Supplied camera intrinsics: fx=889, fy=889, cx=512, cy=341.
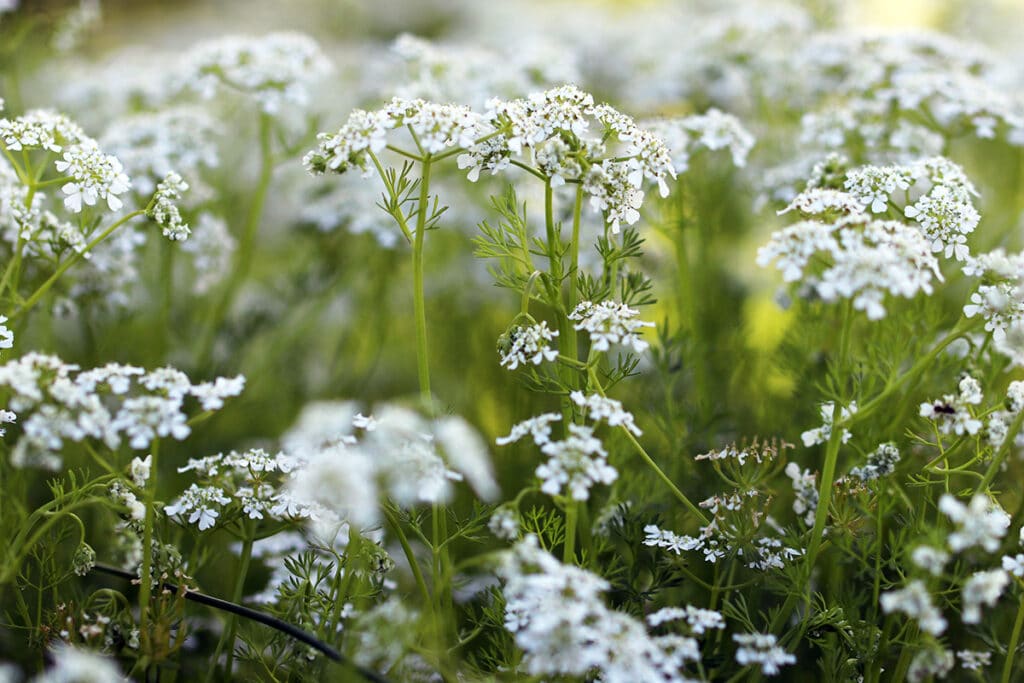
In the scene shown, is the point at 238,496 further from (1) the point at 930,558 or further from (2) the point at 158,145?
(2) the point at 158,145

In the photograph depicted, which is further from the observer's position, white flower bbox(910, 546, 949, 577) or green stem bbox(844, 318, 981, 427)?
green stem bbox(844, 318, 981, 427)

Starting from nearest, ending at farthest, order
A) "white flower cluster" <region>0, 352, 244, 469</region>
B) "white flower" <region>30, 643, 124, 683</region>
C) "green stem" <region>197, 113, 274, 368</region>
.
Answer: "white flower" <region>30, 643, 124, 683</region>
"white flower cluster" <region>0, 352, 244, 469</region>
"green stem" <region>197, 113, 274, 368</region>

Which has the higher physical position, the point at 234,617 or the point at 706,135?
the point at 706,135

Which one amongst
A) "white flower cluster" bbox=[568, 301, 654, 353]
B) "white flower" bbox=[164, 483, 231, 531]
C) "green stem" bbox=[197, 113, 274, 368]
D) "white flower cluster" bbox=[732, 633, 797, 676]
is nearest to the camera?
"white flower cluster" bbox=[732, 633, 797, 676]

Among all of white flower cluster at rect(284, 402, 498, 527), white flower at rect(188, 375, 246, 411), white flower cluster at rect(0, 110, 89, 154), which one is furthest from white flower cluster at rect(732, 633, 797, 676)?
white flower cluster at rect(0, 110, 89, 154)

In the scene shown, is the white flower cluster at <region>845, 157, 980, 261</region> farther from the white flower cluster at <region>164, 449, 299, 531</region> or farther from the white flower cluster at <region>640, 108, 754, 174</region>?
the white flower cluster at <region>164, 449, 299, 531</region>

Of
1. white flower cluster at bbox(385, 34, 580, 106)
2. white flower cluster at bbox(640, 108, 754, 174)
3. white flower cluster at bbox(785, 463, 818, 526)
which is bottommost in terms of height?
white flower cluster at bbox(785, 463, 818, 526)

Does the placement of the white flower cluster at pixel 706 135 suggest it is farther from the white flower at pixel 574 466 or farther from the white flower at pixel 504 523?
the white flower at pixel 504 523

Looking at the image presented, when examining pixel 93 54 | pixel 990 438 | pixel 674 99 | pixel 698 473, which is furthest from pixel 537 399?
pixel 93 54

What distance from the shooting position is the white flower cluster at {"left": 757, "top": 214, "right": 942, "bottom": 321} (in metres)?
1.39

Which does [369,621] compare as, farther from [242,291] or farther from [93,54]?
[93,54]

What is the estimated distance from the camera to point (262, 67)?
105 inches

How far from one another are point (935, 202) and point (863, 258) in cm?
48

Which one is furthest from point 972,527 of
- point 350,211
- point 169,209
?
point 350,211
